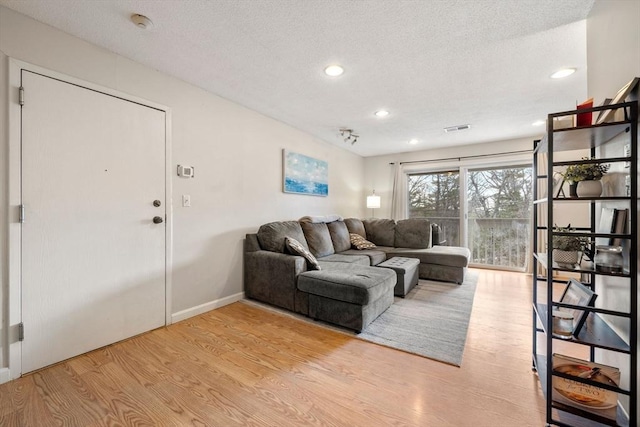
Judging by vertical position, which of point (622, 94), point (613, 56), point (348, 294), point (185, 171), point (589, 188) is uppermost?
point (613, 56)

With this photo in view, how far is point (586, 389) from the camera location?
121 centimetres

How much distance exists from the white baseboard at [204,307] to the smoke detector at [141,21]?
2302 mm

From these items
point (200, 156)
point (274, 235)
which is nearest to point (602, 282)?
point (274, 235)

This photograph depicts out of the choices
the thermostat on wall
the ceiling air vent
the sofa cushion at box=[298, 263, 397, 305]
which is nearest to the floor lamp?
the ceiling air vent

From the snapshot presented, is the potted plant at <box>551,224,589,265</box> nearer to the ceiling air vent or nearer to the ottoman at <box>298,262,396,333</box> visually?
the ottoman at <box>298,262,396,333</box>

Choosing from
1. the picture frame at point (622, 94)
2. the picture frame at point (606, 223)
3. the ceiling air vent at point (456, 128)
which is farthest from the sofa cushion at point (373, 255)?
the picture frame at point (622, 94)

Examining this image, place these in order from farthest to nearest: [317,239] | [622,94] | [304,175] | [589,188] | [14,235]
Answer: [304,175] → [317,239] → [14,235] → [589,188] → [622,94]

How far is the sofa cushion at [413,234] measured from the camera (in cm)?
422

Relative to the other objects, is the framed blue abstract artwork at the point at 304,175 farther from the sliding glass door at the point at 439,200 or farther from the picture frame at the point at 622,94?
the picture frame at the point at 622,94

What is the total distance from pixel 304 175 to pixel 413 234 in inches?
80.5

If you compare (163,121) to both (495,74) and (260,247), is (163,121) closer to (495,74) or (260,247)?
(260,247)

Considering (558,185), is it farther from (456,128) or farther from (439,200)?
(439,200)

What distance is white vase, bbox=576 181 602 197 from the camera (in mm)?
1242

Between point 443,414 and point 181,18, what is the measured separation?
2783 millimetres
